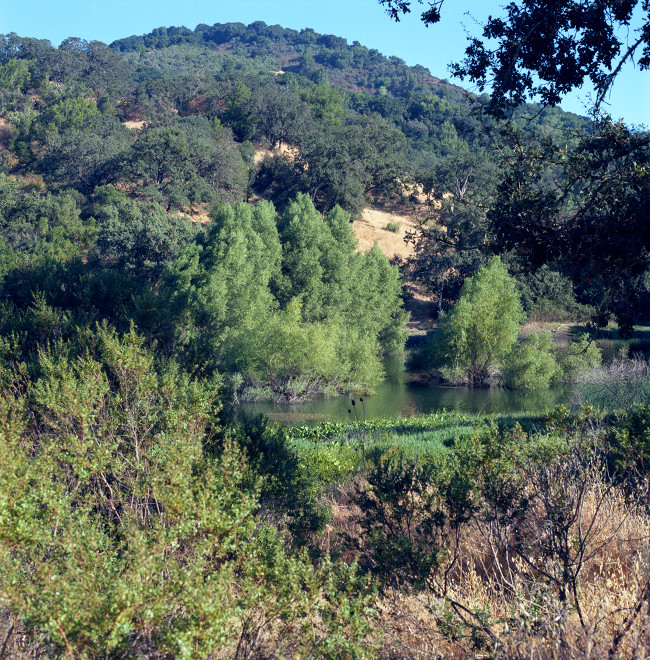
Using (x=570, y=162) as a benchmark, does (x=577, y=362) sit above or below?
below

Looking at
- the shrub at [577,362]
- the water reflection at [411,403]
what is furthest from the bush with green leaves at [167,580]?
the shrub at [577,362]

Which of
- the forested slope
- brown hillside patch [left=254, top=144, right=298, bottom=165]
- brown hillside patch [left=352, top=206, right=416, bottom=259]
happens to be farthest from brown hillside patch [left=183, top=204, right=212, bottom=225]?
brown hillside patch [left=254, top=144, right=298, bottom=165]

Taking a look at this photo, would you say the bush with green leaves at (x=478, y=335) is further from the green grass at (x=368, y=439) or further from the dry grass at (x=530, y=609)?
the dry grass at (x=530, y=609)

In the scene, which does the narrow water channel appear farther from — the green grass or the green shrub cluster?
the green grass

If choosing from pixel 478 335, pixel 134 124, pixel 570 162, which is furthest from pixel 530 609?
pixel 134 124

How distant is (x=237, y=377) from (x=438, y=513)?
24931 millimetres

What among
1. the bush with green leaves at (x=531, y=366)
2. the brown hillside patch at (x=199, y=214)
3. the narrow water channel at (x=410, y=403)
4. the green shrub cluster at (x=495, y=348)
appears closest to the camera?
the narrow water channel at (x=410, y=403)

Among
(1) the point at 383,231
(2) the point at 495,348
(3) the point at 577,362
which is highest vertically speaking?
(1) the point at 383,231

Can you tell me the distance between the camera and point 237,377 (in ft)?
103

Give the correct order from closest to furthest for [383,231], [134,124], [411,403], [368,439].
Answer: [368,439] → [411,403] → [383,231] → [134,124]

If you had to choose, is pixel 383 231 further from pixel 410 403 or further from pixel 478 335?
pixel 410 403

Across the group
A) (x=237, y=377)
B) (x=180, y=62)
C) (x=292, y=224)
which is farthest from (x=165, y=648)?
(x=180, y=62)

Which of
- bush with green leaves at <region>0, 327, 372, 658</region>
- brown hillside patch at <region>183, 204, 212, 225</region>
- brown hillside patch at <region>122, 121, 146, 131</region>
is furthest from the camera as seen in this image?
brown hillside patch at <region>122, 121, 146, 131</region>

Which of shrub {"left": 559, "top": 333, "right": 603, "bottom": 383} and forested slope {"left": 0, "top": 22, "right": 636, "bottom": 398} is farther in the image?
shrub {"left": 559, "top": 333, "right": 603, "bottom": 383}
